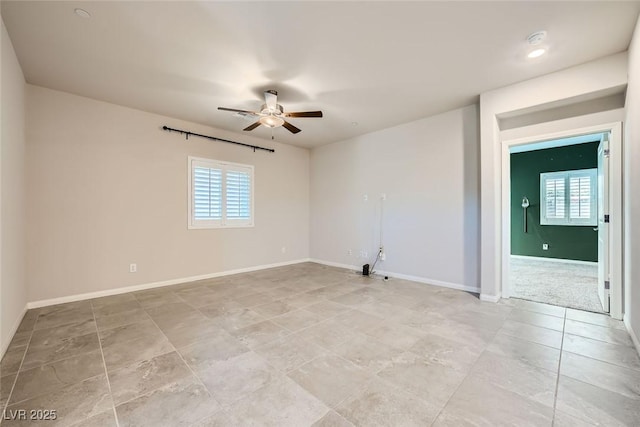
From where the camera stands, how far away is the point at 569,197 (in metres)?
6.46

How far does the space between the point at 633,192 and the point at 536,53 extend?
1667 millimetres

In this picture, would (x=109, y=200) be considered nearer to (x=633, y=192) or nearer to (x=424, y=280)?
(x=424, y=280)

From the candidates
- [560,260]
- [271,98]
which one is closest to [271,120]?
[271,98]

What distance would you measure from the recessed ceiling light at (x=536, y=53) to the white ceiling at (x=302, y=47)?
7 centimetres

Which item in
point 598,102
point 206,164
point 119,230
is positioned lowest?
point 119,230

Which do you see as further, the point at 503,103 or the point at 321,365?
the point at 503,103

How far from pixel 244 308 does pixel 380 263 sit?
291 centimetres

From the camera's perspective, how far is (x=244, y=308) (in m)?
3.46

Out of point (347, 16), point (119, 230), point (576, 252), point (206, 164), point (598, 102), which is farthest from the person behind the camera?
point (576, 252)

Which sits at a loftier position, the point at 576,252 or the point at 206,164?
the point at 206,164

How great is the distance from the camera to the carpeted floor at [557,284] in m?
3.70

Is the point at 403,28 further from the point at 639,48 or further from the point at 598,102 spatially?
the point at 598,102

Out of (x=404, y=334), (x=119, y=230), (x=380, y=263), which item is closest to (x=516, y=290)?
(x=380, y=263)

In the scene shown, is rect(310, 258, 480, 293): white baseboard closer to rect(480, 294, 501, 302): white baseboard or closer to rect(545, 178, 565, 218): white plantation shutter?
rect(480, 294, 501, 302): white baseboard
